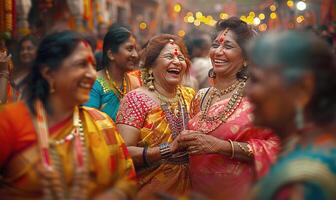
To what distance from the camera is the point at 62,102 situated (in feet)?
11.3

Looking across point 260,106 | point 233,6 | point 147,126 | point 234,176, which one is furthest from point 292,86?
point 233,6

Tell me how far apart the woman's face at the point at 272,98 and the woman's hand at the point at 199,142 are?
Result: 171 centimetres

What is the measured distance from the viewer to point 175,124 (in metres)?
5.00

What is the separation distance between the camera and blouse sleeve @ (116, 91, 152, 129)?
4883 mm

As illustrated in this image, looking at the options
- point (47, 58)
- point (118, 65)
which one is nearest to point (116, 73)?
point (118, 65)

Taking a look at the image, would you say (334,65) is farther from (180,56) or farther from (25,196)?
(180,56)

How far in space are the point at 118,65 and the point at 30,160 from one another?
2899mm

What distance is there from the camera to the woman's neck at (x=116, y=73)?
601cm

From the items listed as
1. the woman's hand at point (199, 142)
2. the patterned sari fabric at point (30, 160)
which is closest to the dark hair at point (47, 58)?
the patterned sari fabric at point (30, 160)

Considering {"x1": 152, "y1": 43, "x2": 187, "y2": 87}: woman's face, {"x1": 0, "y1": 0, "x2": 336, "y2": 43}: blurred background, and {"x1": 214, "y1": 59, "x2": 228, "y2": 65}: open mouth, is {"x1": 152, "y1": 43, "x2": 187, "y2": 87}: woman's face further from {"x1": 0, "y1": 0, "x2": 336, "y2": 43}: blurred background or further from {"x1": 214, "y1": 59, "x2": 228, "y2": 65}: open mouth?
{"x1": 0, "y1": 0, "x2": 336, "y2": 43}: blurred background

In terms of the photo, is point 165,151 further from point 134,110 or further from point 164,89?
point 164,89

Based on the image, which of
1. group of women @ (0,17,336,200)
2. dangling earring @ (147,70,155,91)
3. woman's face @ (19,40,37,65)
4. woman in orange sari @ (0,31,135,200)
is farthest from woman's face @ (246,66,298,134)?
woman's face @ (19,40,37,65)

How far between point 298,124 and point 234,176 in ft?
6.17

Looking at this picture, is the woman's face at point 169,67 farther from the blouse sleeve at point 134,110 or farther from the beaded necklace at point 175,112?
the blouse sleeve at point 134,110
